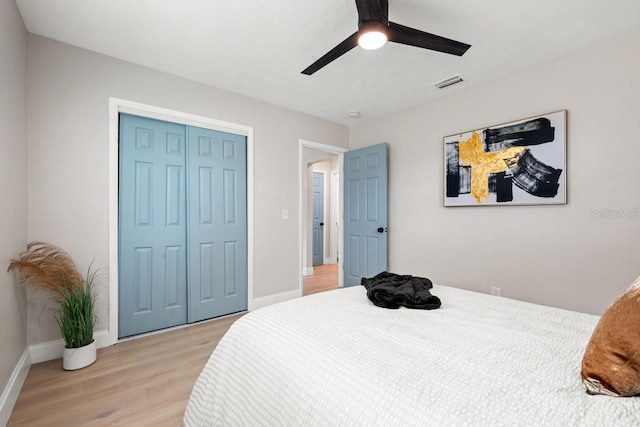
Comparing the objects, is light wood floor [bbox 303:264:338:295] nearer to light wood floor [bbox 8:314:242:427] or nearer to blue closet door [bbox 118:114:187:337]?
blue closet door [bbox 118:114:187:337]

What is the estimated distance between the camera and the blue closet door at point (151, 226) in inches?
105

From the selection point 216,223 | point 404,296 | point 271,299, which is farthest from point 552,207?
point 216,223

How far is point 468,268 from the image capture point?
3113 millimetres

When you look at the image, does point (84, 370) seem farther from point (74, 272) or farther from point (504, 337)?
point (504, 337)

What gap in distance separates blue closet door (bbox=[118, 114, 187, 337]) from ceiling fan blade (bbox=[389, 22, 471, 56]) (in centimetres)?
222

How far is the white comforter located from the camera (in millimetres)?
751

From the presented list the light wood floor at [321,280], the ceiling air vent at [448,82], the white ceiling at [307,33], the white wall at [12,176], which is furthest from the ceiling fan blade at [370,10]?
the light wood floor at [321,280]

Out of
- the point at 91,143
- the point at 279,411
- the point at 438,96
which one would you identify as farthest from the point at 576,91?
the point at 91,143

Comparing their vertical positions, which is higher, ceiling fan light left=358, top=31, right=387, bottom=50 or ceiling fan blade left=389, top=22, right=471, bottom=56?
ceiling fan blade left=389, top=22, right=471, bottom=56

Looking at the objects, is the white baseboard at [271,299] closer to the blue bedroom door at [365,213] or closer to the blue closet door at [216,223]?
the blue closet door at [216,223]

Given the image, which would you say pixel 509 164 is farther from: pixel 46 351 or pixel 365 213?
pixel 46 351

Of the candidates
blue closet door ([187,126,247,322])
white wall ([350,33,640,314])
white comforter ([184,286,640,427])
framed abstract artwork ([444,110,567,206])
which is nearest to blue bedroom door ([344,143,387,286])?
white wall ([350,33,640,314])

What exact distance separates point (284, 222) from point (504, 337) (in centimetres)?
282

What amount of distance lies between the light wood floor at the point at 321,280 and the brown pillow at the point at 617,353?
3.59 m
